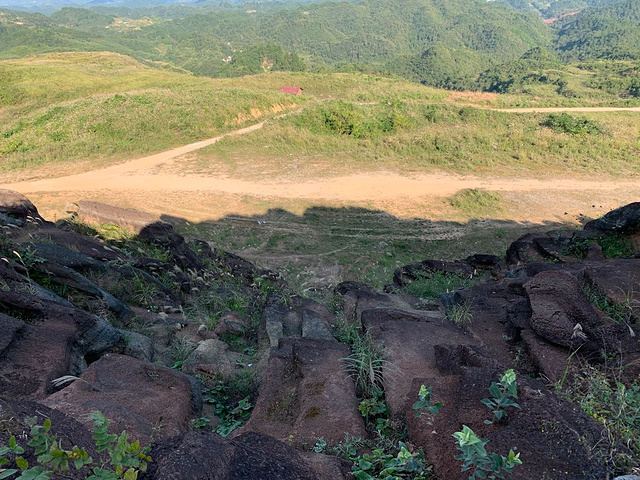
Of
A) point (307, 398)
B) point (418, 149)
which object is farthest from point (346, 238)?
point (307, 398)

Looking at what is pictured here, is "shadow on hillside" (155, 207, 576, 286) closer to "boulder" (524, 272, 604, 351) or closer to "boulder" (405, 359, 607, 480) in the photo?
"boulder" (524, 272, 604, 351)

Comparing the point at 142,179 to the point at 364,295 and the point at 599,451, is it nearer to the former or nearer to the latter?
the point at 364,295

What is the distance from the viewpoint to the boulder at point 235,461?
1.99 m

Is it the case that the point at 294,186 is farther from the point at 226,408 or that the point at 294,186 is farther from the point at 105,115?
the point at 226,408

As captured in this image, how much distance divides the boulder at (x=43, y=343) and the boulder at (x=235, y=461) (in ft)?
5.43

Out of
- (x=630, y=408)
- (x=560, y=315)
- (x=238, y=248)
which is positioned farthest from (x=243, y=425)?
(x=238, y=248)

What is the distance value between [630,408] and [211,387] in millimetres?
3257

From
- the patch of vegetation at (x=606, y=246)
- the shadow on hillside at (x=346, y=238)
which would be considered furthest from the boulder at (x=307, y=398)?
the patch of vegetation at (x=606, y=246)

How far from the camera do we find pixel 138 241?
9.47 metres

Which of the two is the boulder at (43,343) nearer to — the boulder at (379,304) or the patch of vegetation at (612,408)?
the boulder at (379,304)

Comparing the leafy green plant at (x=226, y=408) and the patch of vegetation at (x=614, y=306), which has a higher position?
the patch of vegetation at (x=614, y=306)

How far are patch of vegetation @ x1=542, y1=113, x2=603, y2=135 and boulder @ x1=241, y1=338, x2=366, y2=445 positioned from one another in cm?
2082

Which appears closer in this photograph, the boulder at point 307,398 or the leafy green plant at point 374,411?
the boulder at point 307,398

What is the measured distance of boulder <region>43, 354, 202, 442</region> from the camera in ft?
9.21
